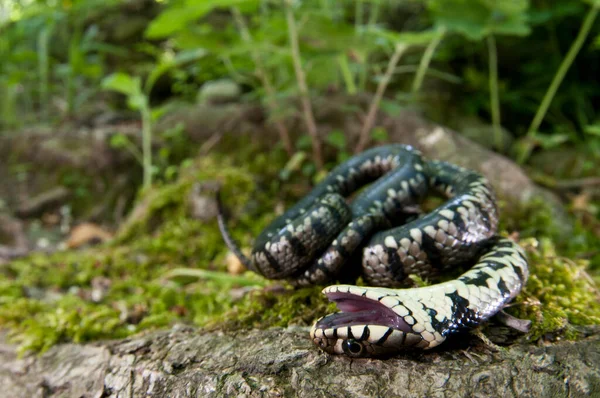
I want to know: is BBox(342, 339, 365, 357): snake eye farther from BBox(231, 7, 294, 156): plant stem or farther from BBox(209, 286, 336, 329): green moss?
BBox(231, 7, 294, 156): plant stem

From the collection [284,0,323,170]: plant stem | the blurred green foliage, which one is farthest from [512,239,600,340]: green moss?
[284,0,323,170]: plant stem

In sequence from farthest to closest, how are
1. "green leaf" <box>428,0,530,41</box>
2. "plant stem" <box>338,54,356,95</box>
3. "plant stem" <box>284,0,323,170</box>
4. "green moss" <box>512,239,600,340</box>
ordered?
"plant stem" <box>338,54,356,95</box>
"green leaf" <box>428,0,530,41</box>
"plant stem" <box>284,0,323,170</box>
"green moss" <box>512,239,600,340</box>

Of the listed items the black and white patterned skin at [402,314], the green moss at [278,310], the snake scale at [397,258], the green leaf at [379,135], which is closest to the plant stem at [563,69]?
the green leaf at [379,135]

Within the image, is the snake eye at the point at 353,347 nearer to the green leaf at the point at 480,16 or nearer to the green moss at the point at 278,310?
the green moss at the point at 278,310

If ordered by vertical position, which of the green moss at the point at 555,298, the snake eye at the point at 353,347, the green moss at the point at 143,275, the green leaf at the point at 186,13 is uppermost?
the green leaf at the point at 186,13

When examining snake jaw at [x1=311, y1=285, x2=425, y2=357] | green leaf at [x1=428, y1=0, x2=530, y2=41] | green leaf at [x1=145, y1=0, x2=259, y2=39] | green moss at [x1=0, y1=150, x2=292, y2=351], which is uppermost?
green leaf at [x1=145, y1=0, x2=259, y2=39]

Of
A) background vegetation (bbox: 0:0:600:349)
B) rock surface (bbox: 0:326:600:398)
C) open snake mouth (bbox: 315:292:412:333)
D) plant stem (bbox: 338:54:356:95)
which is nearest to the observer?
rock surface (bbox: 0:326:600:398)

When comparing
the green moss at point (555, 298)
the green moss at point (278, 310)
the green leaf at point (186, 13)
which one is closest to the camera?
the green moss at point (555, 298)
